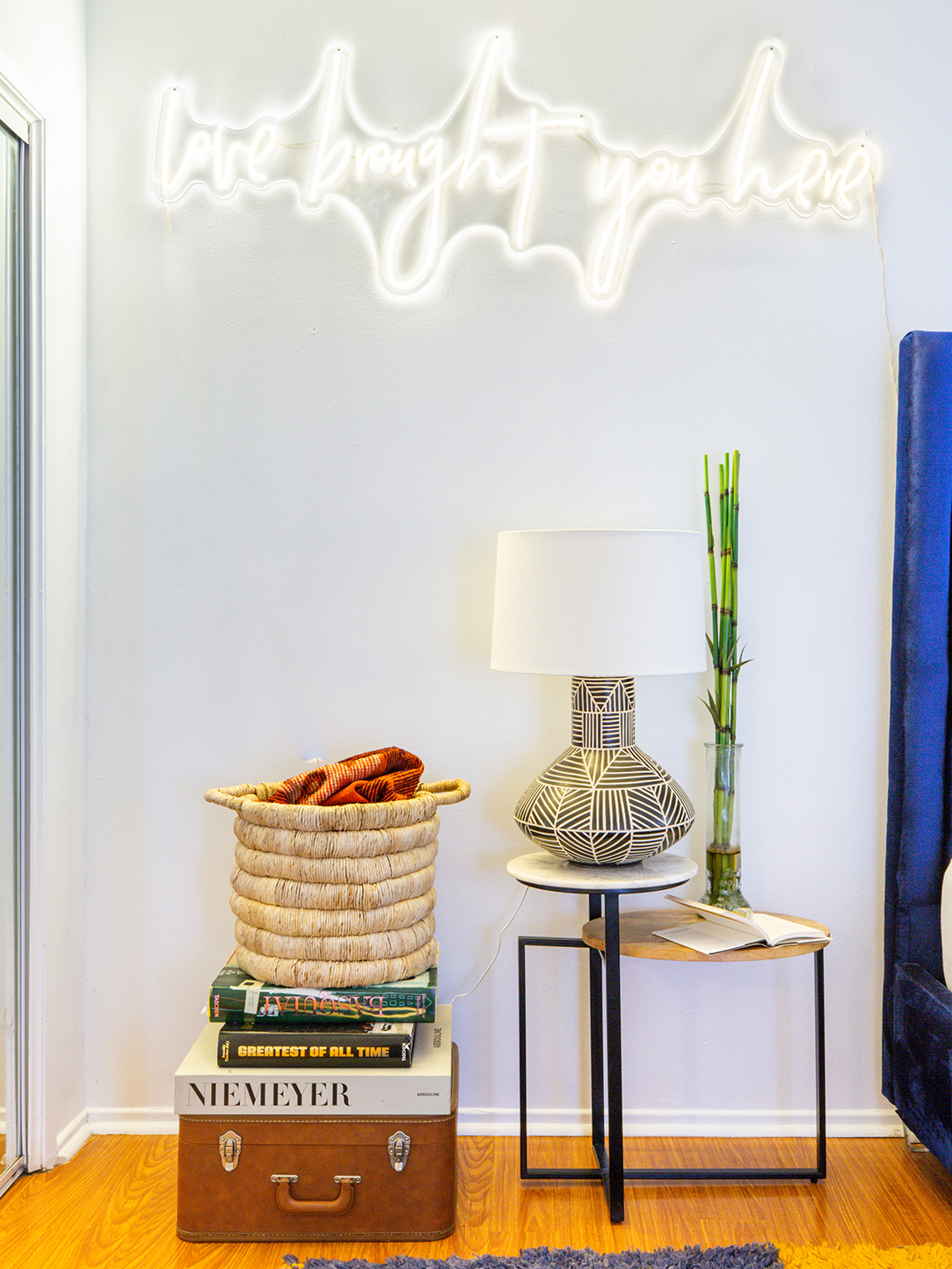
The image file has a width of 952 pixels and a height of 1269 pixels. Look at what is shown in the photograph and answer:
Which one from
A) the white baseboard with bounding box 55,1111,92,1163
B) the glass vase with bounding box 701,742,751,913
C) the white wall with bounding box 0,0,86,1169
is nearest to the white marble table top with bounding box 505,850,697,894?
the glass vase with bounding box 701,742,751,913

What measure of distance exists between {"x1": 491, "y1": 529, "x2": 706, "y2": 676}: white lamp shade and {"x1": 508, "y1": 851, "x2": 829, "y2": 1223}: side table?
395 millimetres

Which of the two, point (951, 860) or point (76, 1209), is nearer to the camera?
point (76, 1209)

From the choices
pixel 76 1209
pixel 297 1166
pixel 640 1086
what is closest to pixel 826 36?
pixel 640 1086

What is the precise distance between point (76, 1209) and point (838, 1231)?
1447mm

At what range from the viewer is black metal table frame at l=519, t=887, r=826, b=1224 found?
179 cm

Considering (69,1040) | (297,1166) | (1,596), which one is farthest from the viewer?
(69,1040)

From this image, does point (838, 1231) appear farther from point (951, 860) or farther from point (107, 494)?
point (107, 494)

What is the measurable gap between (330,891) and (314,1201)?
1.84ft

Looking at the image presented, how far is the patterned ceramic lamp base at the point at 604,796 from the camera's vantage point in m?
1.80

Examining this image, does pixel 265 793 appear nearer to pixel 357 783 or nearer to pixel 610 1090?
pixel 357 783

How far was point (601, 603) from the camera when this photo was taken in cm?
175

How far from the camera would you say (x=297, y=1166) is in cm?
175

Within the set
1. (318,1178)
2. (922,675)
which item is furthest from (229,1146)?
(922,675)

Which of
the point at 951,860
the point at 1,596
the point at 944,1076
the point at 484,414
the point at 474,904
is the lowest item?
the point at 944,1076
